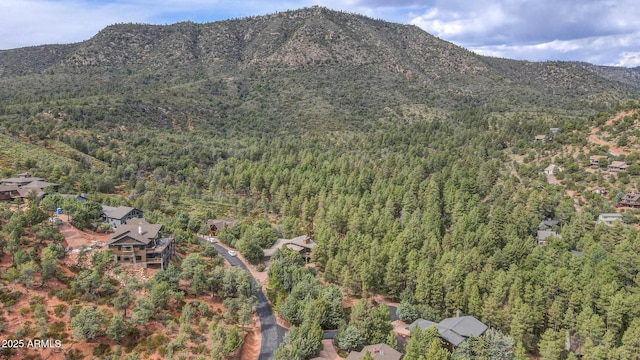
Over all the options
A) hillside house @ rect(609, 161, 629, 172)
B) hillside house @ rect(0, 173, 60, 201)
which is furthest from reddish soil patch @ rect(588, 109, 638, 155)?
hillside house @ rect(0, 173, 60, 201)

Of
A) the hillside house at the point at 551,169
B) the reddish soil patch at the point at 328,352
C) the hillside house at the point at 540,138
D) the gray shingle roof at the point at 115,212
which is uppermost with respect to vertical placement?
the hillside house at the point at 540,138

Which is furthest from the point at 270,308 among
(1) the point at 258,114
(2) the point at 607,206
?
(1) the point at 258,114

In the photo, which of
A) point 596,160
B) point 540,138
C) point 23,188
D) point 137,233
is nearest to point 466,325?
point 137,233

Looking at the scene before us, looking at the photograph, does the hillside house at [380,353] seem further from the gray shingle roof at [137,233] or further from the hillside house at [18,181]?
the hillside house at [18,181]

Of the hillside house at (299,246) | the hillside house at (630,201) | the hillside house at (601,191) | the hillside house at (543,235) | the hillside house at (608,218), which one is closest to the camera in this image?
the hillside house at (299,246)

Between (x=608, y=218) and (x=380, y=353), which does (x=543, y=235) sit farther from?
(x=380, y=353)

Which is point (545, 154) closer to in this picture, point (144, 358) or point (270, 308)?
point (270, 308)

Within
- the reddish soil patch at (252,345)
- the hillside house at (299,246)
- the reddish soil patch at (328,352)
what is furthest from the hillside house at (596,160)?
the reddish soil patch at (252,345)
